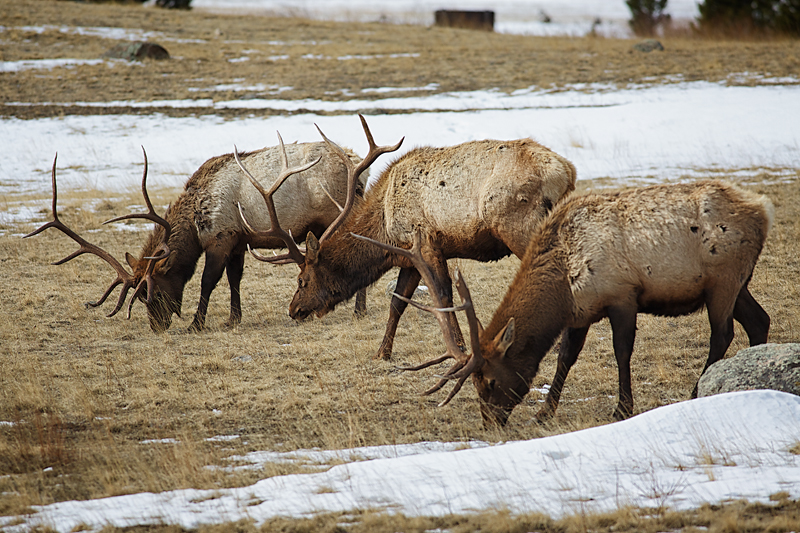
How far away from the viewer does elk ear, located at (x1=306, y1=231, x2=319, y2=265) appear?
25.3ft

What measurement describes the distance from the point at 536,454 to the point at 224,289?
685 centimetres

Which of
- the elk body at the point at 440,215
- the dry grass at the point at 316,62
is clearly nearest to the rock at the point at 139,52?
the dry grass at the point at 316,62

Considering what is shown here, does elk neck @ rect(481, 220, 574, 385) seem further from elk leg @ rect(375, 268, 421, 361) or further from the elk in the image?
the elk

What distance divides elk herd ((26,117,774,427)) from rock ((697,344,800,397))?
31cm

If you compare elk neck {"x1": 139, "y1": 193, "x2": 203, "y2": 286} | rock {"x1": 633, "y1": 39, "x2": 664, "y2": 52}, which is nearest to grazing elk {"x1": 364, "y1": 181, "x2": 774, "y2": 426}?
elk neck {"x1": 139, "y1": 193, "x2": 203, "y2": 286}

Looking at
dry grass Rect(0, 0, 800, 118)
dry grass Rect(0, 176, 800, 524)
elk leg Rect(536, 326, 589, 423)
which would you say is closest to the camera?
dry grass Rect(0, 176, 800, 524)

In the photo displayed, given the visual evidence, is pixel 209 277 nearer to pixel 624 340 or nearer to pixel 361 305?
pixel 361 305

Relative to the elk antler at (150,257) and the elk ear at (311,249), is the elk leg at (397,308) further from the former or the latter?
the elk antler at (150,257)

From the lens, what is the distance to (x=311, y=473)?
15.3 ft

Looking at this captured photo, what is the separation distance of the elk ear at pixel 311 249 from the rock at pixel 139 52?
22233mm

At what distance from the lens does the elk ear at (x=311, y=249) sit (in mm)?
7727

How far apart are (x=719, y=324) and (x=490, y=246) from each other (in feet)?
7.94

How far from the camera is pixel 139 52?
1075 inches

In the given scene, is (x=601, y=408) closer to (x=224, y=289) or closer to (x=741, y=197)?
(x=741, y=197)
